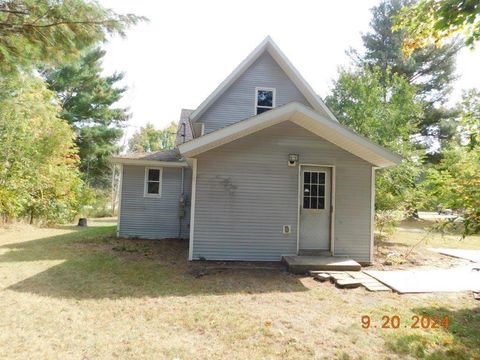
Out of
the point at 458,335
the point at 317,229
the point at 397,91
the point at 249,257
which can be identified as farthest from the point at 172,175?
the point at 397,91

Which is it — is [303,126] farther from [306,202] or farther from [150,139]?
[150,139]

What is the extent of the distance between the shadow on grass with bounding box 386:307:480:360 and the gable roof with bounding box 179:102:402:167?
3.77 metres

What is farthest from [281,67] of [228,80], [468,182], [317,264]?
[468,182]

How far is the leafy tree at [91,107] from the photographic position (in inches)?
842

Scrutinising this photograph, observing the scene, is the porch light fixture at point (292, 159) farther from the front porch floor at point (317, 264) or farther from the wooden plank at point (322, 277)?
the wooden plank at point (322, 277)

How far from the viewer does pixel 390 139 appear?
44.8 ft

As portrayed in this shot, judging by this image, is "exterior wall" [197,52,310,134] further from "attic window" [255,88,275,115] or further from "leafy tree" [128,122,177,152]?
"leafy tree" [128,122,177,152]

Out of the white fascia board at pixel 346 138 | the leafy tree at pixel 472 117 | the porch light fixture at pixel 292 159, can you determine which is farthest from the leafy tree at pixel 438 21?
the porch light fixture at pixel 292 159

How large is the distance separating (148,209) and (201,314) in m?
7.21

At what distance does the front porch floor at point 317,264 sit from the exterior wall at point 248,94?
509 centimetres

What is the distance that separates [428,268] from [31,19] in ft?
30.6

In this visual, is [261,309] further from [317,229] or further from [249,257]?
[317,229]

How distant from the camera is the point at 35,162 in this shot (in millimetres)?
13227

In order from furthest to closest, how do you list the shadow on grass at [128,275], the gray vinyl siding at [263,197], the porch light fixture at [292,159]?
the porch light fixture at [292,159]
the gray vinyl siding at [263,197]
the shadow on grass at [128,275]
